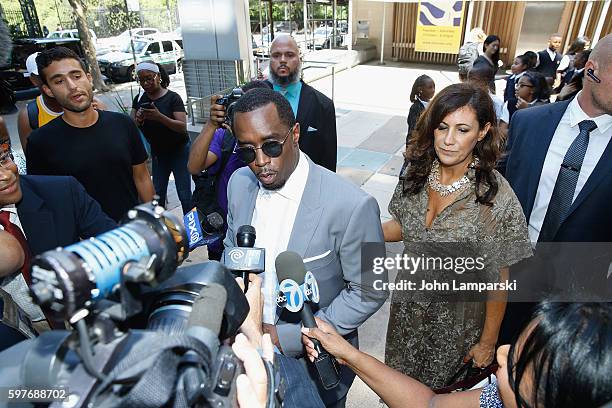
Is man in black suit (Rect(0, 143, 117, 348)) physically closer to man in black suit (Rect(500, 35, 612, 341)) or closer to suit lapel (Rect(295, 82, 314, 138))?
suit lapel (Rect(295, 82, 314, 138))

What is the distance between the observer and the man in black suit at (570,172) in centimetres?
230

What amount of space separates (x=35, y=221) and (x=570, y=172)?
10.1 feet

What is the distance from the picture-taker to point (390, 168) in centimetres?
687

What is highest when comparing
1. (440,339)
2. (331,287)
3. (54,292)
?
(54,292)

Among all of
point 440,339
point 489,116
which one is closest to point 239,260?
point 440,339

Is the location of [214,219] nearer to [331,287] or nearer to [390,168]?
[331,287]

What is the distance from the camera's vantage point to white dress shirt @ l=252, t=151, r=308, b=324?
189 centimetres

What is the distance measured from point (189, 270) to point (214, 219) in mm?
1572

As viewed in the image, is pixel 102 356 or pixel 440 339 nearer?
pixel 102 356

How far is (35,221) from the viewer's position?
6.21ft

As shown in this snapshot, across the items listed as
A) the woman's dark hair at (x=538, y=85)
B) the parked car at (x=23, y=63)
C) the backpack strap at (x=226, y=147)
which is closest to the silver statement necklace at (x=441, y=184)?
the backpack strap at (x=226, y=147)

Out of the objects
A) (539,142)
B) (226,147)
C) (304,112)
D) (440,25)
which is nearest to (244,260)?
(226,147)

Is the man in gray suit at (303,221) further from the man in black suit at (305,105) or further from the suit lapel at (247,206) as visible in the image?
the man in black suit at (305,105)

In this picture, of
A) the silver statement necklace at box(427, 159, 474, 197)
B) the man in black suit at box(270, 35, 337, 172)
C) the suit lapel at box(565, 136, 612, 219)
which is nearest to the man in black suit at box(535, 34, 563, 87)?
the man in black suit at box(270, 35, 337, 172)
